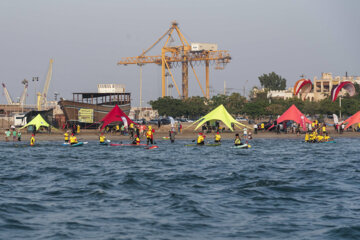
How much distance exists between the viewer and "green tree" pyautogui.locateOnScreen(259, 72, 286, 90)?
582 feet

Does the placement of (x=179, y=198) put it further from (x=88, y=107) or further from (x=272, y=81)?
(x=272, y=81)

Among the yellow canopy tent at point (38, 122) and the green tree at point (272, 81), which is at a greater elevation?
the green tree at point (272, 81)

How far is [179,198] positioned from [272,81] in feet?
527

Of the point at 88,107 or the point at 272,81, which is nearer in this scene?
the point at 88,107

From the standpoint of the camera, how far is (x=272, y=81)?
582ft

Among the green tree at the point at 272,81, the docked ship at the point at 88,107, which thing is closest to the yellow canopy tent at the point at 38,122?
the docked ship at the point at 88,107

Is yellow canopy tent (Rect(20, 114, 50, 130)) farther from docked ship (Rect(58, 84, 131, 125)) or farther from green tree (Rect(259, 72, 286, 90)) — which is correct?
green tree (Rect(259, 72, 286, 90))

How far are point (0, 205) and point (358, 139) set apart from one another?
5254 cm

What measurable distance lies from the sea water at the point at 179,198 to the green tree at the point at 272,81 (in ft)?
465

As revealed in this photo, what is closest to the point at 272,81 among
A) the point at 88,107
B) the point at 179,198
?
the point at 88,107

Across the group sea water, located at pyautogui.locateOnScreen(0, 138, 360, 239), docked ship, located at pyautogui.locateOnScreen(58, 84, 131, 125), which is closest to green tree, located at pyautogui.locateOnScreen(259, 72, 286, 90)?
docked ship, located at pyautogui.locateOnScreen(58, 84, 131, 125)

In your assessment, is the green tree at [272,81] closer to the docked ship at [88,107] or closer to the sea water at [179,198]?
the docked ship at [88,107]

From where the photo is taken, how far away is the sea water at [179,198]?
15.6m

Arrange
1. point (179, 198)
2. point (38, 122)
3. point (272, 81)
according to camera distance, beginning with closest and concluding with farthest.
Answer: point (179, 198) → point (38, 122) → point (272, 81)
